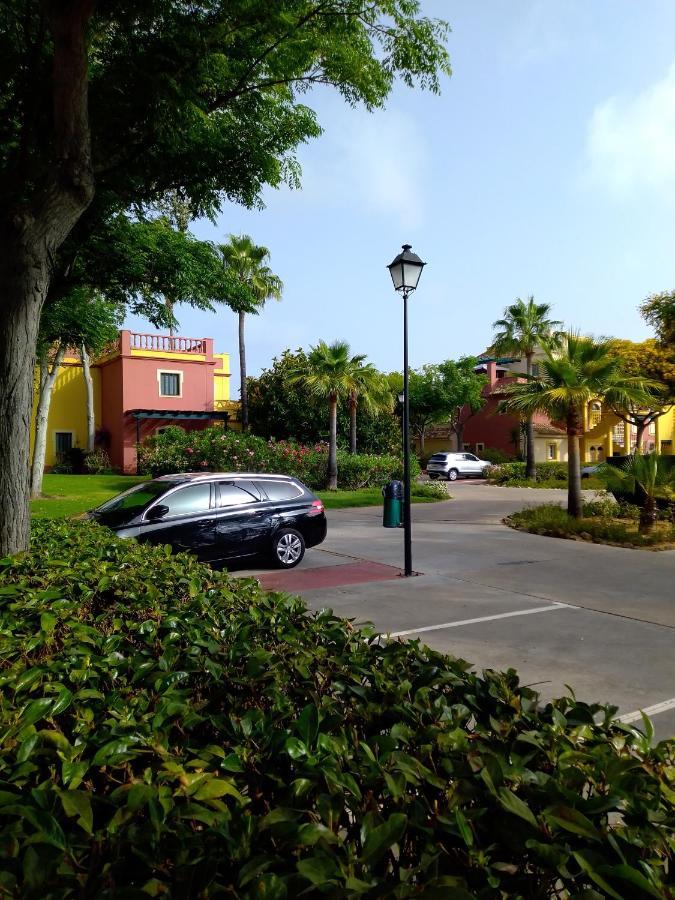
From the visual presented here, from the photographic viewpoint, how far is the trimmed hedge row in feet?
74.8

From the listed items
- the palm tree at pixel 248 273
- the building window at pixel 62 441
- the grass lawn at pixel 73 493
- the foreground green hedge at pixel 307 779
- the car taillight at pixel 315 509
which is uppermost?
the palm tree at pixel 248 273

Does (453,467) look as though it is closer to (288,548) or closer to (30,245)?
(288,548)

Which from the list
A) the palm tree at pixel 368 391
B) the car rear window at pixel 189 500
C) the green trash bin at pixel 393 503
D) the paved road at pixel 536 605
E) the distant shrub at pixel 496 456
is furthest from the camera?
the distant shrub at pixel 496 456

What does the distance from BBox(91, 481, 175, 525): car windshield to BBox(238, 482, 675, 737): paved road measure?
2.62 m

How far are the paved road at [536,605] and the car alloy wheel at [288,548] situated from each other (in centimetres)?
31

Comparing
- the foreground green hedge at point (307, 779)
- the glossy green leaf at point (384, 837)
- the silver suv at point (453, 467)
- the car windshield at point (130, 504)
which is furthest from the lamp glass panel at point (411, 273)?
the silver suv at point (453, 467)

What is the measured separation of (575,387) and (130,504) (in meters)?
10.7

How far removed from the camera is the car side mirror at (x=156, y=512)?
8.67 meters

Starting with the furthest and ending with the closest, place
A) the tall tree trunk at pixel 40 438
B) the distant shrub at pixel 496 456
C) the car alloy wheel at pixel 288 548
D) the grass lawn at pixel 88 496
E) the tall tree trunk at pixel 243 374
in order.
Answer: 1. the distant shrub at pixel 496 456
2. the tall tree trunk at pixel 243 374
3. the tall tree trunk at pixel 40 438
4. the grass lawn at pixel 88 496
5. the car alloy wheel at pixel 288 548

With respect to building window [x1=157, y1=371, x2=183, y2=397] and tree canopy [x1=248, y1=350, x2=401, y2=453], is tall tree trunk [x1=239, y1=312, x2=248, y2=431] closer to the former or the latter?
tree canopy [x1=248, y1=350, x2=401, y2=453]

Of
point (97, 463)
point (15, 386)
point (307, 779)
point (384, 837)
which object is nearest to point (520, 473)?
point (97, 463)

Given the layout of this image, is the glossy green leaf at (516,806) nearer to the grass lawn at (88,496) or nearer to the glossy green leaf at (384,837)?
the glossy green leaf at (384,837)

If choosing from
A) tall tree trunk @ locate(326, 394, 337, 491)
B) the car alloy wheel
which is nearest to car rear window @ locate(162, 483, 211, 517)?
the car alloy wheel

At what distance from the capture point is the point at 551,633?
6285 mm
